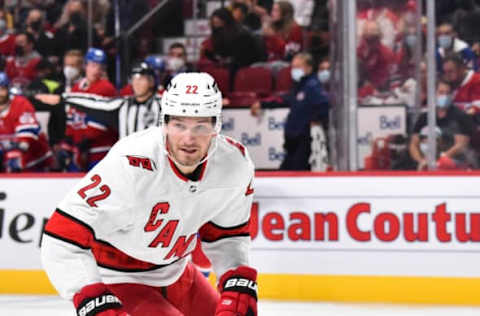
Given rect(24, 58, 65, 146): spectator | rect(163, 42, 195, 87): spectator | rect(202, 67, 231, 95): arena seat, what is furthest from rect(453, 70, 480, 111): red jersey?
rect(24, 58, 65, 146): spectator

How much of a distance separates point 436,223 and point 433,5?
1.62 m

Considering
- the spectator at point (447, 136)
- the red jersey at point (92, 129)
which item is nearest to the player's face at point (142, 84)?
the red jersey at point (92, 129)

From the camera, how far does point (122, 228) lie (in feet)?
8.41

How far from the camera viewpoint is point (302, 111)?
259 inches

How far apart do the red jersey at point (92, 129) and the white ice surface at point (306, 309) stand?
1.76 metres

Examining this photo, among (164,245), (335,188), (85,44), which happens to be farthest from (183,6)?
(164,245)

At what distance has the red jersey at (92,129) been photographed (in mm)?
6777

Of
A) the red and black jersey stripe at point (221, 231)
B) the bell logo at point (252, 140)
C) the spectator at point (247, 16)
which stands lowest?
the red and black jersey stripe at point (221, 231)

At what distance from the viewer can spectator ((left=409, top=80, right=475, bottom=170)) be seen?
5.96 meters

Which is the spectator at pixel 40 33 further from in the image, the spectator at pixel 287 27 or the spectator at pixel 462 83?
the spectator at pixel 462 83

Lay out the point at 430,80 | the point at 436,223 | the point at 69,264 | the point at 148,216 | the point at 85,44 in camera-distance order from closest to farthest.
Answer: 1. the point at 69,264
2. the point at 148,216
3. the point at 436,223
4. the point at 430,80
5. the point at 85,44

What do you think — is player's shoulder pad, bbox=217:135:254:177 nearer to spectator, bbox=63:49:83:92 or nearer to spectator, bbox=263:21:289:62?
spectator, bbox=263:21:289:62

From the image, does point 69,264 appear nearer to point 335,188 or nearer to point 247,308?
point 247,308

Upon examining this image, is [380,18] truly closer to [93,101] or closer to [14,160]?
[93,101]
